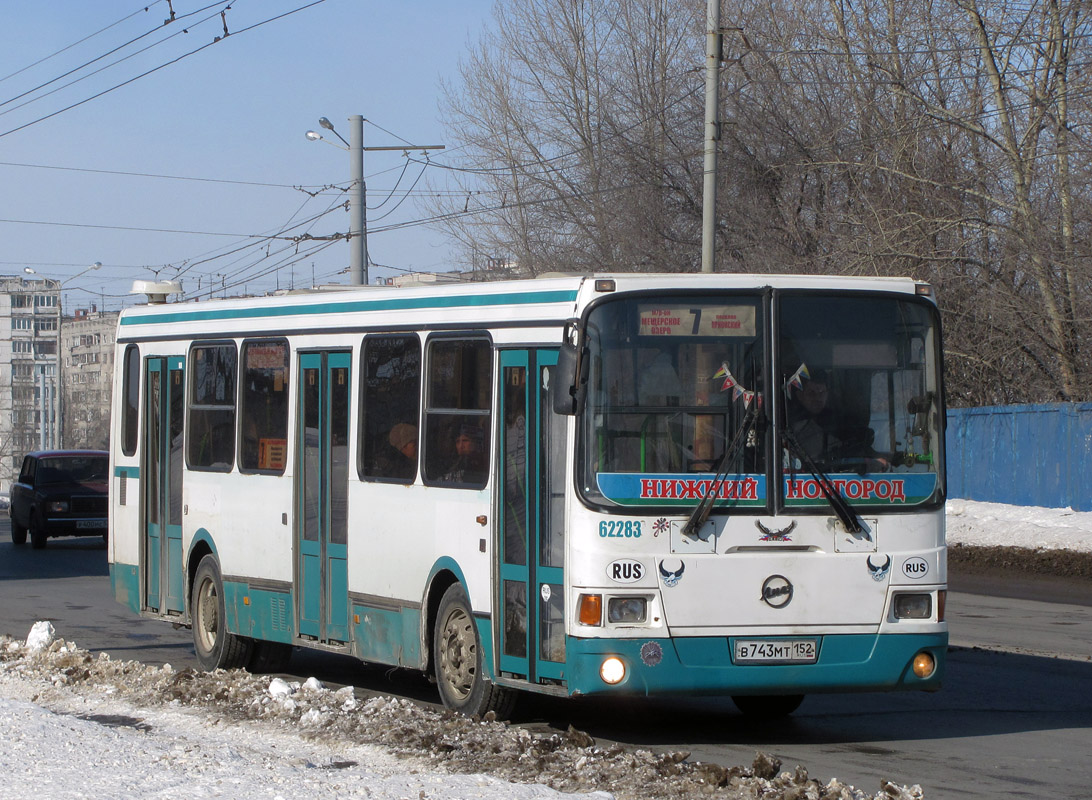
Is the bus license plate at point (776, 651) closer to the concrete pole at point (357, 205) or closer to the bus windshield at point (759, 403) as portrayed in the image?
the bus windshield at point (759, 403)

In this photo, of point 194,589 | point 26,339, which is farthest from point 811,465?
point 26,339

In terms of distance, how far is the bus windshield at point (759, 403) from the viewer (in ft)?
26.0

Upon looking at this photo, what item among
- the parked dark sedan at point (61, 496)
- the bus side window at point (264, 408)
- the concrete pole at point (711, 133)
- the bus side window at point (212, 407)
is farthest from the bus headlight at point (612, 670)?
the parked dark sedan at point (61, 496)

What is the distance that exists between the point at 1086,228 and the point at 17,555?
1765cm

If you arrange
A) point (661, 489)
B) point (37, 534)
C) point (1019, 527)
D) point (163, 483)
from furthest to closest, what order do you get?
point (37, 534), point (1019, 527), point (163, 483), point (661, 489)

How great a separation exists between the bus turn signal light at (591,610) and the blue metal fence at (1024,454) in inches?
687

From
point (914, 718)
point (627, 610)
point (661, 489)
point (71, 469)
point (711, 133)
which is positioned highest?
point (711, 133)

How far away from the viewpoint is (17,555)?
2564 cm

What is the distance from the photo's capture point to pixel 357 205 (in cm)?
2850

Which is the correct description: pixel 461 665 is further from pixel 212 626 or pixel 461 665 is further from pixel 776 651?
pixel 212 626

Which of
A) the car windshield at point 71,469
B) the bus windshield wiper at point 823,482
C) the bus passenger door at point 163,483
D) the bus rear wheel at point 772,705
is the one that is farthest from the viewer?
the car windshield at point 71,469

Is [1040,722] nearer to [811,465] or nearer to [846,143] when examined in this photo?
[811,465]

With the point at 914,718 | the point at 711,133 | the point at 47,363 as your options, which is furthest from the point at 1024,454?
the point at 47,363

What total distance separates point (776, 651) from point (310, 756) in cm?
242
